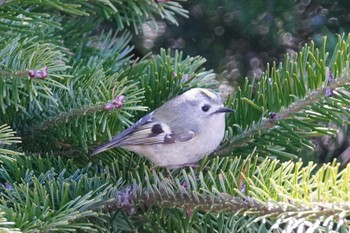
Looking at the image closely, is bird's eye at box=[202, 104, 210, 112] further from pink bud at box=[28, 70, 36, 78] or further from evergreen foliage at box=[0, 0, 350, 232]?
pink bud at box=[28, 70, 36, 78]

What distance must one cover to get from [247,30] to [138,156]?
33.7 inches

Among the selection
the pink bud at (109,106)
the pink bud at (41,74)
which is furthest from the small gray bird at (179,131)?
the pink bud at (41,74)

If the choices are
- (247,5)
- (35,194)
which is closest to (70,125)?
(35,194)

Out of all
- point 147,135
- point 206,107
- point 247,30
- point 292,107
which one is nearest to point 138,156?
point 147,135

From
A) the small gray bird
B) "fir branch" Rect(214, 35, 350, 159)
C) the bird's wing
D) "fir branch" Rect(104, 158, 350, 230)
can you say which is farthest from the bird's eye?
"fir branch" Rect(104, 158, 350, 230)

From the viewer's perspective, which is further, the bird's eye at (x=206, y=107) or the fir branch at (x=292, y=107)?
the bird's eye at (x=206, y=107)

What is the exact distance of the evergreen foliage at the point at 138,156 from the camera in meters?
1.52

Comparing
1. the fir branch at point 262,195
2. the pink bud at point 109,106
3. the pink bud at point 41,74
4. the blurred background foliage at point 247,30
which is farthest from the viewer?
the blurred background foliage at point 247,30

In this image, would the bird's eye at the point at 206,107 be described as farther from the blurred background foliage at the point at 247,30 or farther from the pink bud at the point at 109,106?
the pink bud at the point at 109,106

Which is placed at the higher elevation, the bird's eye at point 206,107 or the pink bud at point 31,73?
the pink bud at point 31,73

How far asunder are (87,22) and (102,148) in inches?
22.7

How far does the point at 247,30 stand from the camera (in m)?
2.79

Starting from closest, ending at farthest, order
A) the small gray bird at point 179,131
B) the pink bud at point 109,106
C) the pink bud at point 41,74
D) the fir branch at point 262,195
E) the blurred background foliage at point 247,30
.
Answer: the fir branch at point 262,195
the pink bud at point 41,74
the pink bud at point 109,106
the small gray bird at point 179,131
the blurred background foliage at point 247,30

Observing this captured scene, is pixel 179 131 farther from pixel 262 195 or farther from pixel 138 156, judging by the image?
pixel 262 195
